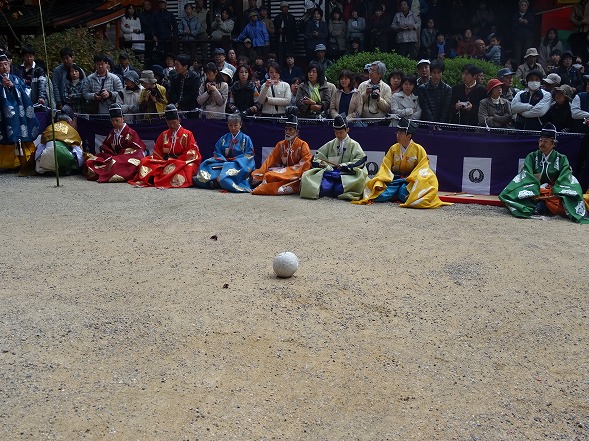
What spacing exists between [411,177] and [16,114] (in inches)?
239

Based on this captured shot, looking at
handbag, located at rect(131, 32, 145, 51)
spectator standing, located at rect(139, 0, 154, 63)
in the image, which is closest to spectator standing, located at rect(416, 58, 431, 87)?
spectator standing, located at rect(139, 0, 154, 63)

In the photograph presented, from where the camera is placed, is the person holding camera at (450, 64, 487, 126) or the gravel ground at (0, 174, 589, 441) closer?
the gravel ground at (0, 174, 589, 441)

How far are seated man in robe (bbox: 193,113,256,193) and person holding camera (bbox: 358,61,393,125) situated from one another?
1.73 meters

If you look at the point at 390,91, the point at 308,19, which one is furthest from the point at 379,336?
the point at 308,19

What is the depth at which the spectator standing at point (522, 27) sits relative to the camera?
14.7 meters

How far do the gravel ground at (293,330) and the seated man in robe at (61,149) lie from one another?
9.90ft

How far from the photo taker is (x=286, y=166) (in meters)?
10.0

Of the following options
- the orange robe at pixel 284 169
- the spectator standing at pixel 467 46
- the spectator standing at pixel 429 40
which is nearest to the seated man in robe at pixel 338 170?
the orange robe at pixel 284 169

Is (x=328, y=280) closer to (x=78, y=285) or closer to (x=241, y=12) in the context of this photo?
(x=78, y=285)

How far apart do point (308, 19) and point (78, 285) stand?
413 inches

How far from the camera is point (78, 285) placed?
575 centimetres

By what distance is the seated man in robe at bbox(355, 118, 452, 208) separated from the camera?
8.98 meters

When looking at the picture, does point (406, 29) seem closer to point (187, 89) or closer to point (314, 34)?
point (314, 34)

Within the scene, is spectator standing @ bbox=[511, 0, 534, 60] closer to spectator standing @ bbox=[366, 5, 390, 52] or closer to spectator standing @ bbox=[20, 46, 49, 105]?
spectator standing @ bbox=[366, 5, 390, 52]
